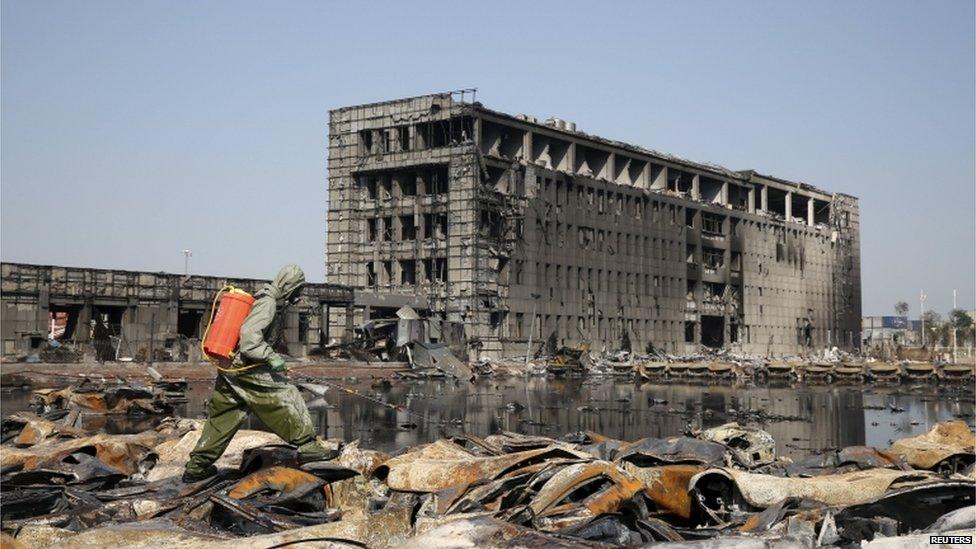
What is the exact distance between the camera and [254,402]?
8539mm

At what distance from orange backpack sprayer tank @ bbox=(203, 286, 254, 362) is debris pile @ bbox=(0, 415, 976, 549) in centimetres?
97

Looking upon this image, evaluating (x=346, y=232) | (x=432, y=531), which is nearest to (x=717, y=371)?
(x=346, y=232)

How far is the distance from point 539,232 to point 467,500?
2264 inches

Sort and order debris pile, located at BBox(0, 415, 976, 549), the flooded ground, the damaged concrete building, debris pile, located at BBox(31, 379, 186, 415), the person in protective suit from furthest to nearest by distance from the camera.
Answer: the damaged concrete building < debris pile, located at BBox(31, 379, 186, 415) < the flooded ground < the person in protective suit < debris pile, located at BBox(0, 415, 976, 549)

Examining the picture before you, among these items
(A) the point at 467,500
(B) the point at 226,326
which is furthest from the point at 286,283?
(A) the point at 467,500

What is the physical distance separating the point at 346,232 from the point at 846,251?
62735mm

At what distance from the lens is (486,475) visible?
27.5 ft

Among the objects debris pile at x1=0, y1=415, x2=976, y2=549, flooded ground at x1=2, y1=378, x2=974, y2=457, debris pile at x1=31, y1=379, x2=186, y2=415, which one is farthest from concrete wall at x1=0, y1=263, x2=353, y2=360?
debris pile at x1=0, y1=415, x2=976, y2=549

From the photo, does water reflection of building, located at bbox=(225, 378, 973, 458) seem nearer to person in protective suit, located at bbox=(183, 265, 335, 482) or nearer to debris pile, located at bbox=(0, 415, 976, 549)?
debris pile, located at bbox=(0, 415, 976, 549)

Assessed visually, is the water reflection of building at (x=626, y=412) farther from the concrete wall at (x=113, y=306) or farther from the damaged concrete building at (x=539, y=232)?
the damaged concrete building at (x=539, y=232)

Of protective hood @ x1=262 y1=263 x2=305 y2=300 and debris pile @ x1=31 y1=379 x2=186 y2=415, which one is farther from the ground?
protective hood @ x1=262 y1=263 x2=305 y2=300

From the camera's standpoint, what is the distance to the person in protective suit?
27.6 feet

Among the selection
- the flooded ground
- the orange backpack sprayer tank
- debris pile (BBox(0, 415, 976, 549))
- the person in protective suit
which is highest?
the orange backpack sprayer tank

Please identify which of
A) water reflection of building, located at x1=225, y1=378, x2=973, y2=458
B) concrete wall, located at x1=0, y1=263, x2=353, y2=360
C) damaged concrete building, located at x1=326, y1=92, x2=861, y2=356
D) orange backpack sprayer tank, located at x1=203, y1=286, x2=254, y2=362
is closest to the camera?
orange backpack sprayer tank, located at x1=203, y1=286, x2=254, y2=362
